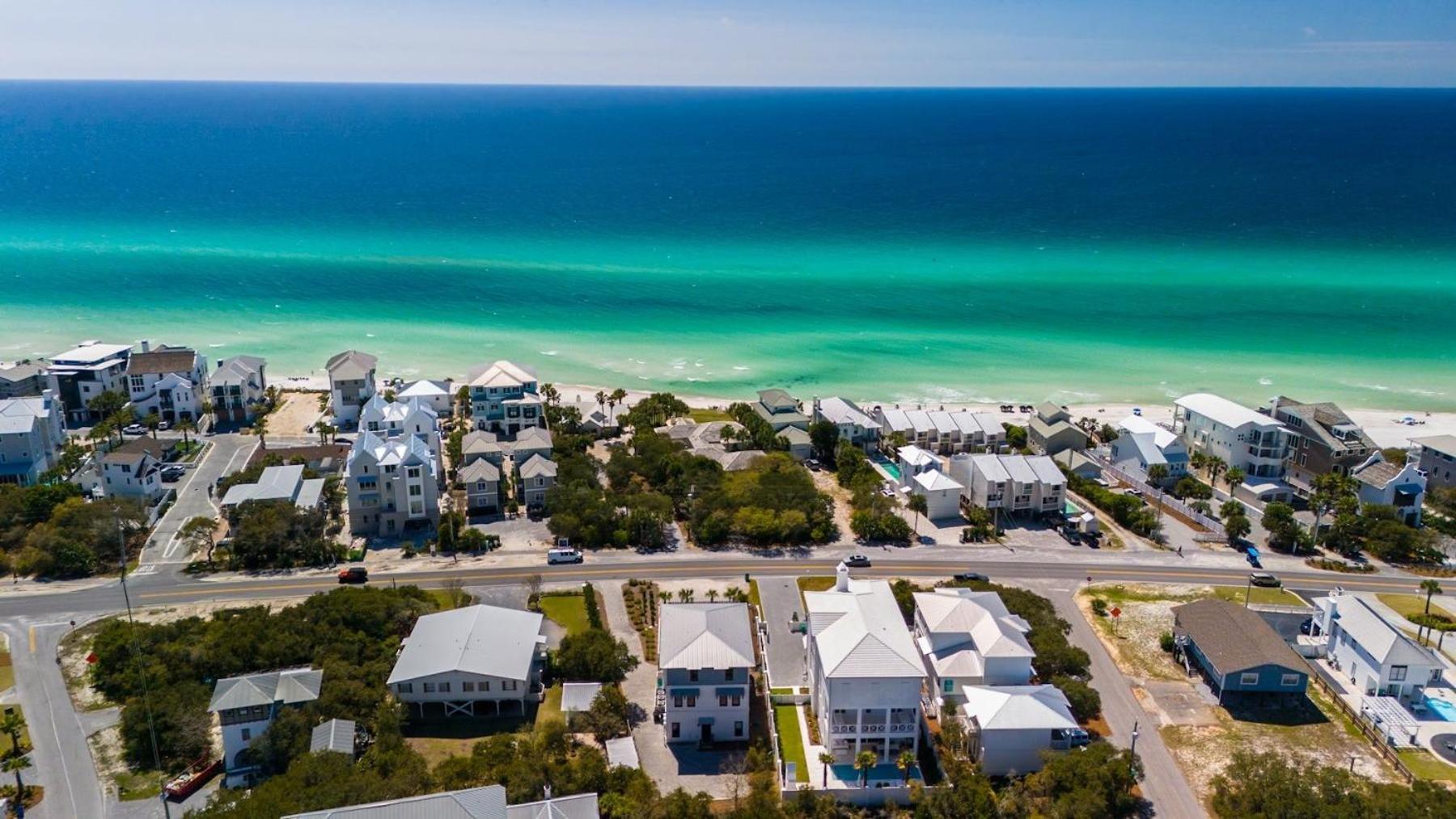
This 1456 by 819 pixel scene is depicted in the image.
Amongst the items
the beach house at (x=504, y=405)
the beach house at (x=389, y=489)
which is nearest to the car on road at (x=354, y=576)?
the beach house at (x=389, y=489)

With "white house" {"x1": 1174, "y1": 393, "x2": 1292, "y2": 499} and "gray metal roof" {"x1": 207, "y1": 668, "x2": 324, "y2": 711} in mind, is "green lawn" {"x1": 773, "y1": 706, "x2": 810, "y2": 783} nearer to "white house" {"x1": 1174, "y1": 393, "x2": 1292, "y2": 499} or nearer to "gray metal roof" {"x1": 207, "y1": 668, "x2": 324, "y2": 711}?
"gray metal roof" {"x1": 207, "y1": 668, "x2": 324, "y2": 711}

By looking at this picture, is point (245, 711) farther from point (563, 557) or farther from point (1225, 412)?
point (1225, 412)

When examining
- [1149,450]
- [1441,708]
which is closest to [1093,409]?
[1149,450]

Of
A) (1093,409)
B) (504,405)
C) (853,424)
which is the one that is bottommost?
(1093,409)

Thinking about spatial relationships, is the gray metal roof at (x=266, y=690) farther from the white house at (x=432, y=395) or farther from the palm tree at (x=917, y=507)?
the white house at (x=432, y=395)

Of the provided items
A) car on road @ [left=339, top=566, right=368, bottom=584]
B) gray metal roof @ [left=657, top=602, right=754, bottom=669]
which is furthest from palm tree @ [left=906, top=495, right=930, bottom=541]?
car on road @ [left=339, top=566, right=368, bottom=584]
